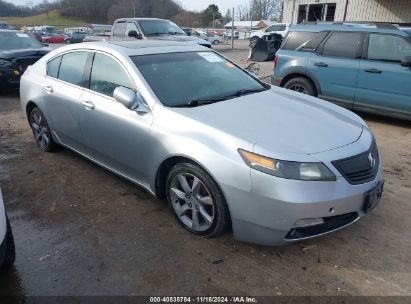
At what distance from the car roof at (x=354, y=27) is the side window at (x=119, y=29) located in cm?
583

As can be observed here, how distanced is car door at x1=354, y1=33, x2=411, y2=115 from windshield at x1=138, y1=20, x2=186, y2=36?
639 centimetres

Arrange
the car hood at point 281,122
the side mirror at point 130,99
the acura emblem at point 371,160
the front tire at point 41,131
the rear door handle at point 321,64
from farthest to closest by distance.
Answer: the rear door handle at point 321,64 → the front tire at point 41,131 → the side mirror at point 130,99 → the acura emblem at point 371,160 → the car hood at point 281,122

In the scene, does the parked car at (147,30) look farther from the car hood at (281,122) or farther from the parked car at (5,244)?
the parked car at (5,244)

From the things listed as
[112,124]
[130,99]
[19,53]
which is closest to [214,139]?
[130,99]

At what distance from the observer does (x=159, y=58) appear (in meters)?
3.79

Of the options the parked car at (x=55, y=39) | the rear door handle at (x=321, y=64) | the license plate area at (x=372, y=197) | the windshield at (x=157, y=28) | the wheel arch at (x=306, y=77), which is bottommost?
the parked car at (x=55, y=39)

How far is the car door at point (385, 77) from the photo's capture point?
6.02m

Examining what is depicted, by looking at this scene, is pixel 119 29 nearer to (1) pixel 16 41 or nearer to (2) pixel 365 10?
(1) pixel 16 41

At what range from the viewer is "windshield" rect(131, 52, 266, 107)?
346cm

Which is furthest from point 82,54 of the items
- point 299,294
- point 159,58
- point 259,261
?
point 299,294

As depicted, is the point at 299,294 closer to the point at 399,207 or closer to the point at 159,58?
the point at 399,207

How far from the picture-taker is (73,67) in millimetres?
4328

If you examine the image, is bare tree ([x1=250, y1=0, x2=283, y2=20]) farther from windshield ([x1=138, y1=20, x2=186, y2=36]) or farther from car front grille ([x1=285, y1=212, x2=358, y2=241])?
car front grille ([x1=285, y1=212, x2=358, y2=241])

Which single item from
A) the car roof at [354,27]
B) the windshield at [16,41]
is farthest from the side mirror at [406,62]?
the windshield at [16,41]
